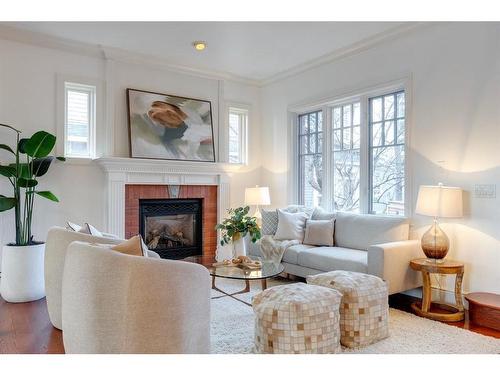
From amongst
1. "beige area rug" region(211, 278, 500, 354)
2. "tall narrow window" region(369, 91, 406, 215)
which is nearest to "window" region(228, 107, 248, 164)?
"tall narrow window" region(369, 91, 406, 215)

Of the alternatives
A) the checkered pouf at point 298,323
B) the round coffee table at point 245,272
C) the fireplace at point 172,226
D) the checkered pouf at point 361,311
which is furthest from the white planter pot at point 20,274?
the checkered pouf at point 361,311

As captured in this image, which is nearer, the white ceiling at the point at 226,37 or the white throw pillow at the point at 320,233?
the white ceiling at the point at 226,37

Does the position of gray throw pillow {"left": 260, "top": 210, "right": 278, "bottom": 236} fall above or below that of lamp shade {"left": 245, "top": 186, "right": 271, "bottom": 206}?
below

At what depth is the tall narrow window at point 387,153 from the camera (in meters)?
4.27

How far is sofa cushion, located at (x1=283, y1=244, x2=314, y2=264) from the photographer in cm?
423

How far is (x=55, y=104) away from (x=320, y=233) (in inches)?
144

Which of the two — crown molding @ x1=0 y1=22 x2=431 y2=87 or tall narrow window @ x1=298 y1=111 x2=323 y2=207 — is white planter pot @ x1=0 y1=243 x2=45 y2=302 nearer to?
crown molding @ x1=0 y1=22 x2=431 y2=87

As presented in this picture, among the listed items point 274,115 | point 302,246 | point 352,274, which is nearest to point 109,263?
point 352,274

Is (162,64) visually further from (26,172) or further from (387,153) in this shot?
(387,153)

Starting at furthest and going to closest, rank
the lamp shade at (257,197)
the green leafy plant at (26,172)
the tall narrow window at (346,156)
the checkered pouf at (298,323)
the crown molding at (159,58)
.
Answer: the lamp shade at (257,197), the tall narrow window at (346,156), the crown molding at (159,58), the green leafy plant at (26,172), the checkered pouf at (298,323)

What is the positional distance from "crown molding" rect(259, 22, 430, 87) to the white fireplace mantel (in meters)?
1.70

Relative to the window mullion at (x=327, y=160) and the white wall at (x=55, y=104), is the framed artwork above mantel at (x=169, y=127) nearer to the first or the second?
the white wall at (x=55, y=104)

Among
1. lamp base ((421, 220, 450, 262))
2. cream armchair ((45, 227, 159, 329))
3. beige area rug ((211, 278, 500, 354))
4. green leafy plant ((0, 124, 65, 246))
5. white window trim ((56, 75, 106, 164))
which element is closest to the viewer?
beige area rug ((211, 278, 500, 354))

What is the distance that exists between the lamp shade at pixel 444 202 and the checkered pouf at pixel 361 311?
1.09m
